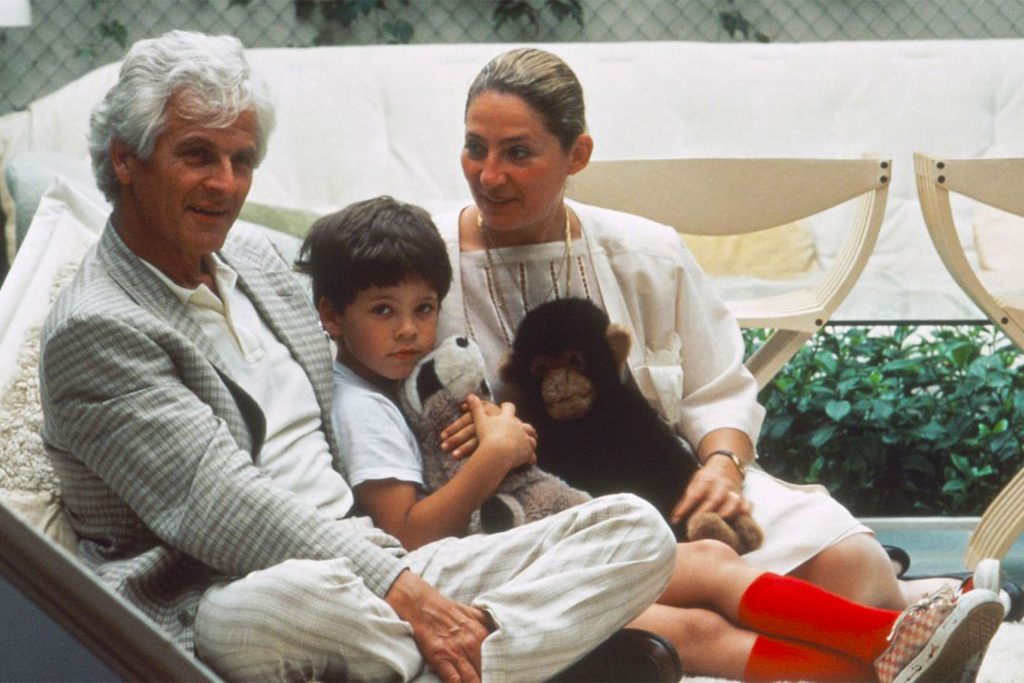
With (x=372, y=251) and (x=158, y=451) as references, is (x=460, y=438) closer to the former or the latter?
(x=372, y=251)

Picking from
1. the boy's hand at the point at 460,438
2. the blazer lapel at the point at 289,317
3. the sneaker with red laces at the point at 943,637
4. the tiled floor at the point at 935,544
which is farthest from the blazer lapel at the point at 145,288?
the tiled floor at the point at 935,544

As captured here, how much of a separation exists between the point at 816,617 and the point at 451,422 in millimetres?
342

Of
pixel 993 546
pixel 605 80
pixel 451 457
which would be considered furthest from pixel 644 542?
pixel 605 80

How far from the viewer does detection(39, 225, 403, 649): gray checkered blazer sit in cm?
104

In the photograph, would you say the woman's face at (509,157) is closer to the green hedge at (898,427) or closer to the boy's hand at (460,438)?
the boy's hand at (460,438)

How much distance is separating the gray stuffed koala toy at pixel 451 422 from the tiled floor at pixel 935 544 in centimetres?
90

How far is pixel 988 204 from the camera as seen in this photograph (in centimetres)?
178

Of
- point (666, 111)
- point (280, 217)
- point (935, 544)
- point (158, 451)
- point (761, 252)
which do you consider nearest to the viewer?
point (158, 451)

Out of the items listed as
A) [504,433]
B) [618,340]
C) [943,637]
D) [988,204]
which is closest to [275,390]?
[504,433]

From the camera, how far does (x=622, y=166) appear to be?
5.49 ft

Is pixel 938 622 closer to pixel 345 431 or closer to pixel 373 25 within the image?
pixel 345 431

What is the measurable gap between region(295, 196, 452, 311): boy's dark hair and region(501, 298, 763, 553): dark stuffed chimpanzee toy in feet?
0.33

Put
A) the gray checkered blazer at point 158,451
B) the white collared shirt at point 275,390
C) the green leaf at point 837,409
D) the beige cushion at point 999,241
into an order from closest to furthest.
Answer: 1. the gray checkered blazer at point 158,451
2. the white collared shirt at point 275,390
3. the green leaf at point 837,409
4. the beige cushion at point 999,241

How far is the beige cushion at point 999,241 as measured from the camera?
2.74 metres
